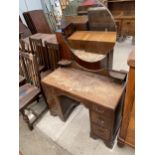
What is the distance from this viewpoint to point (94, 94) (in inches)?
42.3

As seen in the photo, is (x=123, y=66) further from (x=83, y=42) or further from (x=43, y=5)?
(x=43, y=5)

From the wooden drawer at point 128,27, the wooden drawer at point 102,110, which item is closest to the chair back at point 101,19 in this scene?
the wooden drawer at point 102,110

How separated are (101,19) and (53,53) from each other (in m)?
0.68

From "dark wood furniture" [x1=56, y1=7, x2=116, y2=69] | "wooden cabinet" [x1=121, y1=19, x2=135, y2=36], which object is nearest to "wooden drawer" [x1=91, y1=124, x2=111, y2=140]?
"dark wood furniture" [x1=56, y1=7, x2=116, y2=69]

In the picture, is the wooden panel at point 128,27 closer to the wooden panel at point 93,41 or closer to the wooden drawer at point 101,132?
the wooden panel at point 93,41

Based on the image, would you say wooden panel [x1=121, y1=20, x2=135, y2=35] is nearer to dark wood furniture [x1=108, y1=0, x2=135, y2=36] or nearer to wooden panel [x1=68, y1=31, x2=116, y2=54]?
dark wood furniture [x1=108, y1=0, x2=135, y2=36]

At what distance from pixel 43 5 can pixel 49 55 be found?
230cm

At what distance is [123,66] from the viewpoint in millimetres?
2174

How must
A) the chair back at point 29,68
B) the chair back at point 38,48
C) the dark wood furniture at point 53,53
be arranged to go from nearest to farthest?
the chair back at point 29,68 < the dark wood furniture at point 53,53 < the chair back at point 38,48

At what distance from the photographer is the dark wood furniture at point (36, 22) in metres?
2.29

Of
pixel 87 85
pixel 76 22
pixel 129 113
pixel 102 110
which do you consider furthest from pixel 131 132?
pixel 76 22

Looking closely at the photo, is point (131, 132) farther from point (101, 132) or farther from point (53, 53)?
point (53, 53)

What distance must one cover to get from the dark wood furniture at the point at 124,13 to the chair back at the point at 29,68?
157 cm
